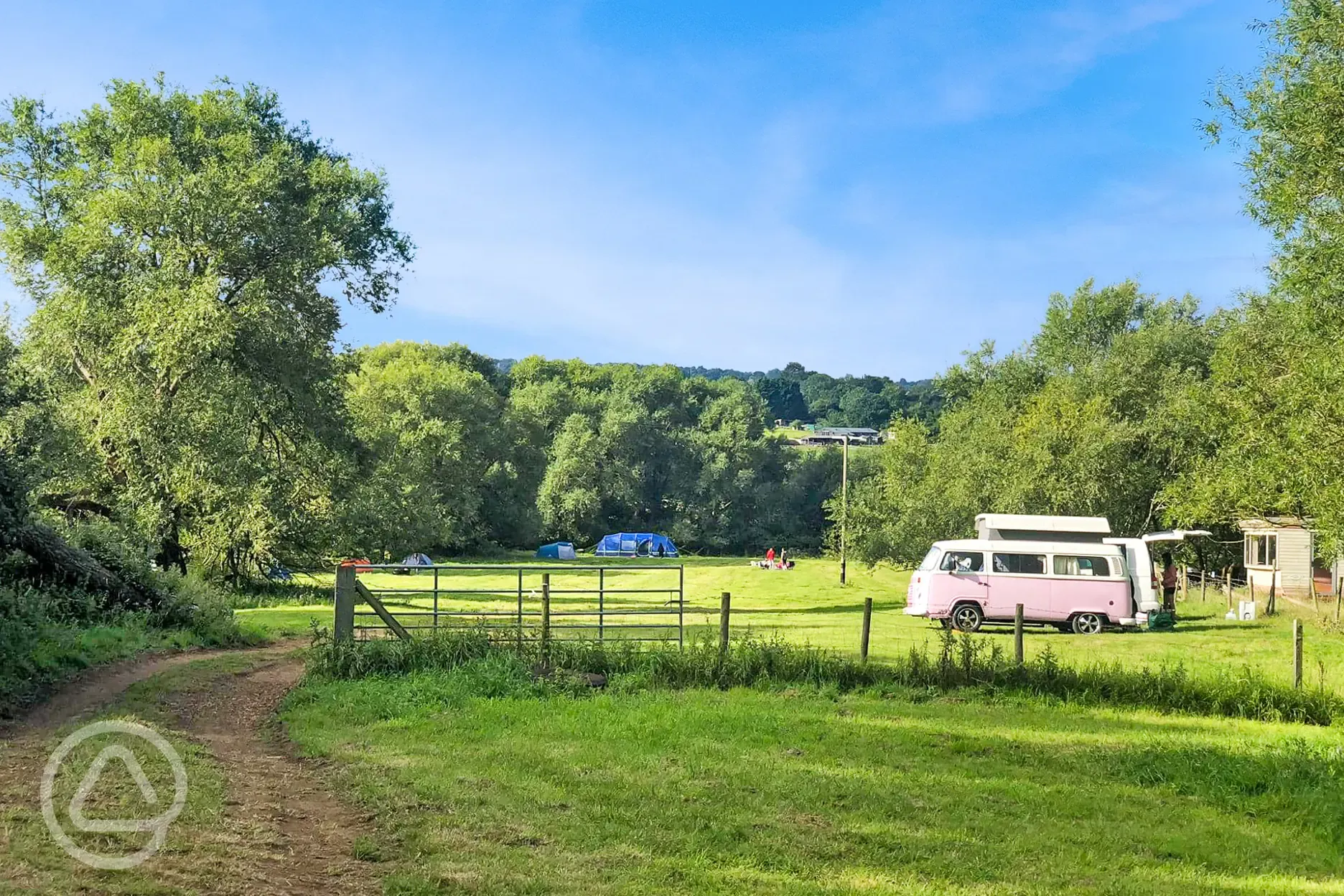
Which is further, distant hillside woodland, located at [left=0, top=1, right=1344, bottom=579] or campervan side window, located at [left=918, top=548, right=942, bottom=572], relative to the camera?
campervan side window, located at [left=918, top=548, right=942, bottom=572]

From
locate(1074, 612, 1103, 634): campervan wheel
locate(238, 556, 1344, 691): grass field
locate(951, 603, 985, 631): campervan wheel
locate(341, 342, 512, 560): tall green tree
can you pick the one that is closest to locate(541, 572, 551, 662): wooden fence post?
locate(238, 556, 1344, 691): grass field

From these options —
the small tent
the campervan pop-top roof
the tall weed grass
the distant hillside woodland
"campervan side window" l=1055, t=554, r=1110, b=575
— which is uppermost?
the distant hillside woodland

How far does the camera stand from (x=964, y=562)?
2541 centimetres

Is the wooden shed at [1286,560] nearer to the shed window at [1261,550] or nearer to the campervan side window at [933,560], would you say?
the shed window at [1261,550]

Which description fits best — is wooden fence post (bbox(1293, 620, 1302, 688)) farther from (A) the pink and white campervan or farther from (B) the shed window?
(B) the shed window

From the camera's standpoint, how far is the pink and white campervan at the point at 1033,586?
25.3m

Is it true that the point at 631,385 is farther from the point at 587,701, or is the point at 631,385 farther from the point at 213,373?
the point at 587,701

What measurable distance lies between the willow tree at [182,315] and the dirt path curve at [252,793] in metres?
11.3

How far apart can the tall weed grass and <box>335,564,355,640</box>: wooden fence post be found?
0.76 ft

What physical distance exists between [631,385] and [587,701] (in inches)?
3465

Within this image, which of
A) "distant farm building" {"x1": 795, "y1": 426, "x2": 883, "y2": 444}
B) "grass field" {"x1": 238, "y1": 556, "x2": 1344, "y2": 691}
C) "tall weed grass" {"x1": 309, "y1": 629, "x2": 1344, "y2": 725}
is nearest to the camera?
"tall weed grass" {"x1": 309, "y1": 629, "x2": 1344, "y2": 725}

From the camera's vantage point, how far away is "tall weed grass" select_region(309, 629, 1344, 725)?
45.7 feet

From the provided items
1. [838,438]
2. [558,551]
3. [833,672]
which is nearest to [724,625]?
[833,672]

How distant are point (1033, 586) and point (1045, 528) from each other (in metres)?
2.42
